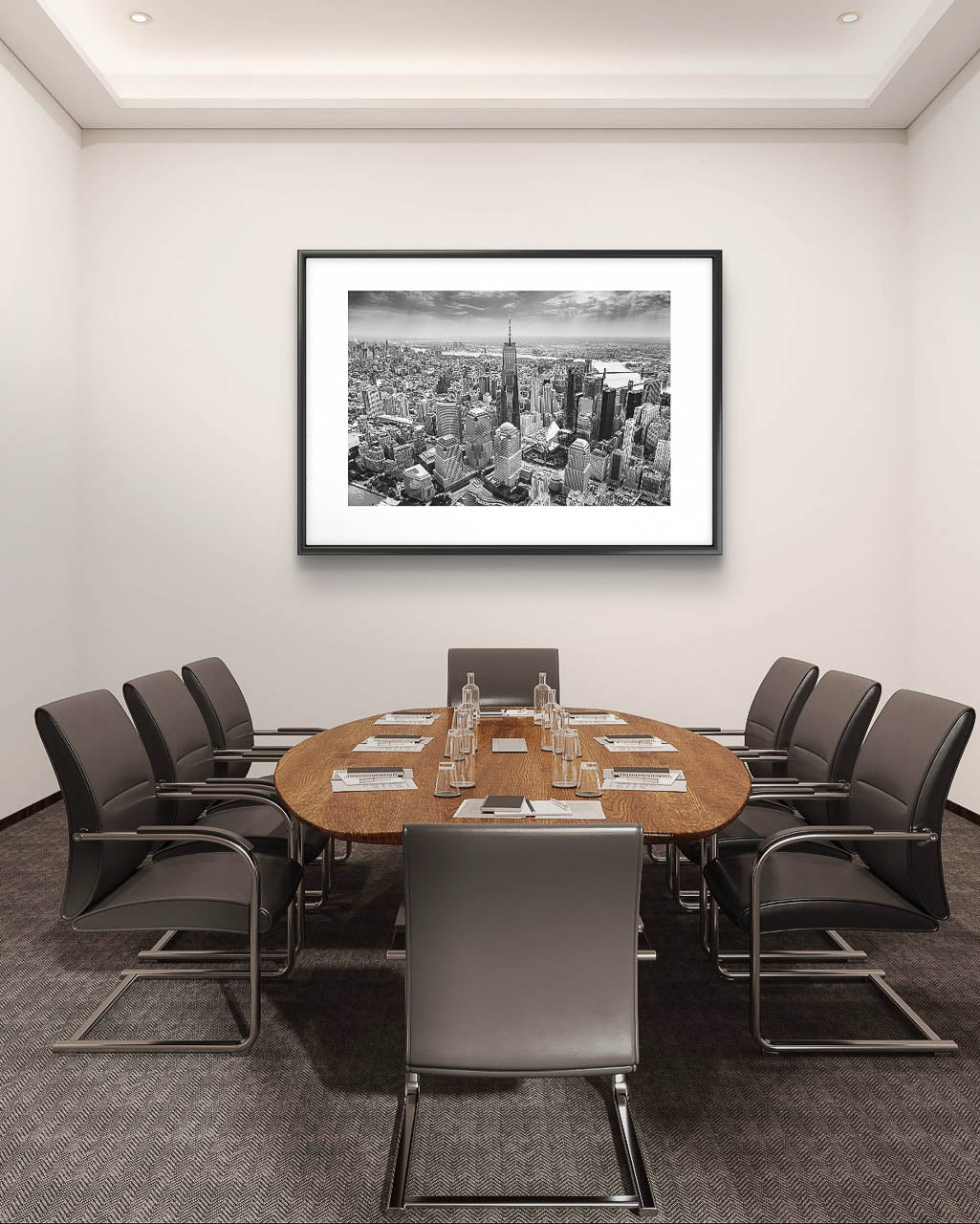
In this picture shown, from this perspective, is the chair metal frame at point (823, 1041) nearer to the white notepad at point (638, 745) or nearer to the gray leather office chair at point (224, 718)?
the white notepad at point (638, 745)

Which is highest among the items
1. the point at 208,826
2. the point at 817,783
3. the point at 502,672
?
the point at 502,672

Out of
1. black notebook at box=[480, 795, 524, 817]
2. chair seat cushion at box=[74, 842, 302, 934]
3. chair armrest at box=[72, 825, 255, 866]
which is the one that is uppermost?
black notebook at box=[480, 795, 524, 817]

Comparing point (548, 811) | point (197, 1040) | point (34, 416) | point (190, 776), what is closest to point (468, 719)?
point (548, 811)

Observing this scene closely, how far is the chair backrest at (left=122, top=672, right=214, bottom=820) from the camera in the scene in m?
2.99

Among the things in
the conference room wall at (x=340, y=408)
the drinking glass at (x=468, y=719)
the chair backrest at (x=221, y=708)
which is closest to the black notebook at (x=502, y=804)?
the drinking glass at (x=468, y=719)

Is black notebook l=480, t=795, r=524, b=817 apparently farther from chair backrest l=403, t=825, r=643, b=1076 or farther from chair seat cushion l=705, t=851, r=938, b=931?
chair seat cushion l=705, t=851, r=938, b=931

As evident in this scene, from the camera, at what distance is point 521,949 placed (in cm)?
168

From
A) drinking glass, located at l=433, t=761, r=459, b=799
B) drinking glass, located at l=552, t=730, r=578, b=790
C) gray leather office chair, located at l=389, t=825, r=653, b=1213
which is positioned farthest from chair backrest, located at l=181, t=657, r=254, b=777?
gray leather office chair, located at l=389, t=825, r=653, b=1213

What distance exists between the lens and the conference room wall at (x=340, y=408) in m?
5.29

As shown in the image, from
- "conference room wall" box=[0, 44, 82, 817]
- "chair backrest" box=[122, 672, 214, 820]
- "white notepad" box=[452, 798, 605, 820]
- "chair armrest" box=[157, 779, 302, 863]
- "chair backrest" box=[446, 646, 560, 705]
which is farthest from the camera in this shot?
"conference room wall" box=[0, 44, 82, 817]

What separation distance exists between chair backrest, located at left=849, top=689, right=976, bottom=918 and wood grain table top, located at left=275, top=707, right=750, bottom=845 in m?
0.41

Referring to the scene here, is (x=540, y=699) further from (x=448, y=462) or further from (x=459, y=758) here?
(x=448, y=462)

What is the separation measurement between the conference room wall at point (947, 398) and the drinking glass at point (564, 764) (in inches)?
124

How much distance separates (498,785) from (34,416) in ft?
12.9
